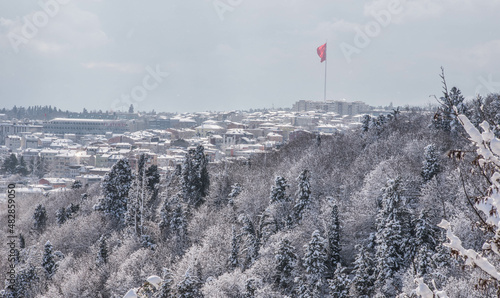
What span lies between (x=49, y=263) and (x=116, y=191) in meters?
11.6

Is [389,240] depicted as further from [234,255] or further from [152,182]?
[152,182]

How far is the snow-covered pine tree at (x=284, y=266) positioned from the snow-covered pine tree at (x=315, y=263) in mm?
828

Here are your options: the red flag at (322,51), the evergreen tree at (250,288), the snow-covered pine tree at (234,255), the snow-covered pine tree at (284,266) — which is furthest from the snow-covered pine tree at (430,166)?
the red flag at (322,51)

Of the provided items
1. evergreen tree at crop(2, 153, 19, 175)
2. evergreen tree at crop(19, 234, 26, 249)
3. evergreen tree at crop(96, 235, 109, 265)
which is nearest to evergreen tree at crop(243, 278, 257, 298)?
evergreen tree at crop(96, 235, 109, 265)

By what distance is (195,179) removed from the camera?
4903 cm

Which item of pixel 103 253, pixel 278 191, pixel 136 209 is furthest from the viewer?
pixel 136 209

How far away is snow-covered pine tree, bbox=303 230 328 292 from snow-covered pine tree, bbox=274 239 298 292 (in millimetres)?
828

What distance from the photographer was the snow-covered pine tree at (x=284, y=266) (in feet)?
95.0

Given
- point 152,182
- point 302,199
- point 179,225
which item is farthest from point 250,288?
point 152,182

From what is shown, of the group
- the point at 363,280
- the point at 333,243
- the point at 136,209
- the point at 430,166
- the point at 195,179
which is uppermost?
the point at 430,166

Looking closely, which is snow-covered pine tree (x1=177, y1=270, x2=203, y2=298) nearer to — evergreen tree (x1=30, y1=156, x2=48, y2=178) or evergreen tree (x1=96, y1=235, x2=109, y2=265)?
evergreen tree (x1=96, y1=235, x2=109, y2=265)

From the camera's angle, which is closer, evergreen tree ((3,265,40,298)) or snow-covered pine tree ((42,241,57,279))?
evergreen tree ((3,265,40,298))

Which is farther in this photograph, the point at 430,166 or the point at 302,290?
the point at 430,166

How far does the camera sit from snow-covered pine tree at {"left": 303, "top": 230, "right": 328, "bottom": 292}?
92.6 feet
